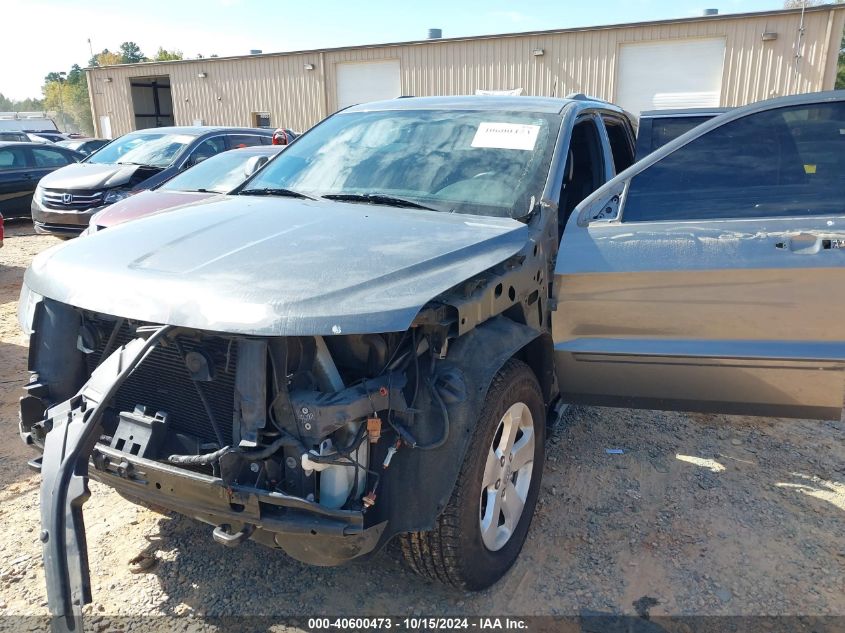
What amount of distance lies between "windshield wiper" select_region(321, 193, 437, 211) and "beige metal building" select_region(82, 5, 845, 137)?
51.5 feet

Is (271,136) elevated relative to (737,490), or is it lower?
elevated

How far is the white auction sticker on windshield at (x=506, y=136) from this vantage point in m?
3.34

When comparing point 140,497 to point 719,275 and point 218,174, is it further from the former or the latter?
point 218,174

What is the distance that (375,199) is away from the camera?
3189 millimetres

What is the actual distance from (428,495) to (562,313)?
1.27 meters

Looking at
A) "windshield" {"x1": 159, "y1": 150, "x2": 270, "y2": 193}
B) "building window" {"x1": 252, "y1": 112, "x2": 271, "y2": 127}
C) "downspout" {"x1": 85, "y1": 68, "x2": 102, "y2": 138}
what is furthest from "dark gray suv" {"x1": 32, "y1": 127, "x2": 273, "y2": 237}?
"downspout" {"x1": 85, "y1": 68, "x2": 102, "y2": 138}

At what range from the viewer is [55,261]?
2492mm

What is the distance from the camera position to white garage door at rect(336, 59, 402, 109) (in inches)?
864

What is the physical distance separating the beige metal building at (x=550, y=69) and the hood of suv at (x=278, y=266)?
53.1 ft

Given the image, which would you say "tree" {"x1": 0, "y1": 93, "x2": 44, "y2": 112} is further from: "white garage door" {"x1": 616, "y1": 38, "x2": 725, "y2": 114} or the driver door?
the driver door

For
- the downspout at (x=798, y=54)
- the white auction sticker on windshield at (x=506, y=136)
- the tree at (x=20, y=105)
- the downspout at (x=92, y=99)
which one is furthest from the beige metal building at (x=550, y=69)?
the tree at (x=20, y=105)

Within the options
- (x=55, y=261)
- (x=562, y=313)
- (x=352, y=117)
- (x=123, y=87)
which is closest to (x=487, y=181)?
(x=562, y=313)

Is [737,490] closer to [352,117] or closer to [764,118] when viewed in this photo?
[764,118]

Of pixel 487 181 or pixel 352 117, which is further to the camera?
pixel 352 117
